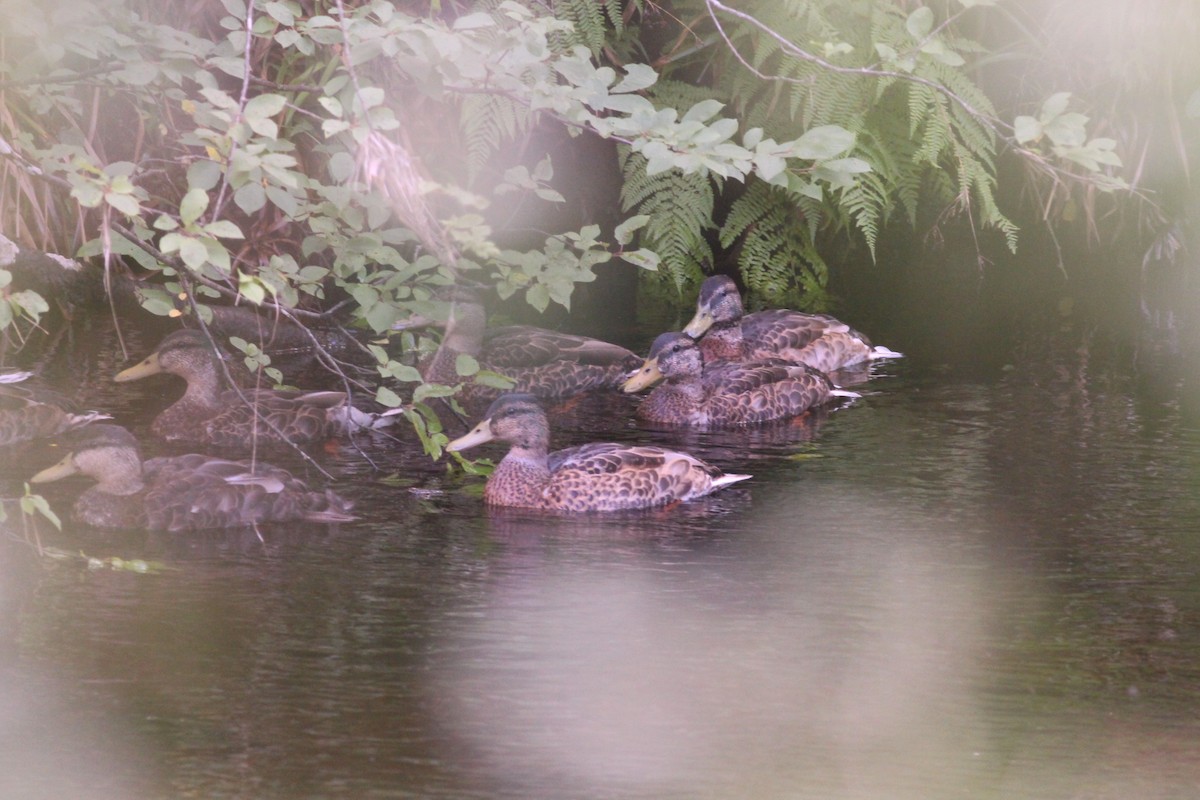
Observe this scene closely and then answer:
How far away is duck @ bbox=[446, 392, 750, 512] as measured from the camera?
5.67 m

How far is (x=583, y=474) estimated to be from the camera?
5.74m

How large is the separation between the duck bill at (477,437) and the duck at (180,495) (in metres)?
0.80

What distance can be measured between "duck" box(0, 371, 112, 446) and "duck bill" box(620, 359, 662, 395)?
2489 millimetres

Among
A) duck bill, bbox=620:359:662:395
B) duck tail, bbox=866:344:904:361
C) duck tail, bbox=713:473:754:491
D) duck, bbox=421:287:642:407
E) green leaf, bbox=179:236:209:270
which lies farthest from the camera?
duck tail, bbox=866:344:904:361

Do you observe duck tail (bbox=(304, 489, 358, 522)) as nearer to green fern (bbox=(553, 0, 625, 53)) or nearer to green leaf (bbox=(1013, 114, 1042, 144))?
green leaf (bbox=(1013, 114, 1042, 144))

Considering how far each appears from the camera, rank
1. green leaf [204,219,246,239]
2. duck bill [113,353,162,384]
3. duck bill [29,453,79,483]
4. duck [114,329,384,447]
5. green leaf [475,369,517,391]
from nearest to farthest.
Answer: green leaf [204,219,246,239] < green leaf [475,369,517,391] < duck bill [29,453,79,483] < duck [114,329,384,447] < duck bill [113,353,162,384]

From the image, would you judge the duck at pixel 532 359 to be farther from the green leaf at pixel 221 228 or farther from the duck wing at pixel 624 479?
the green leaf at pixel 221 228

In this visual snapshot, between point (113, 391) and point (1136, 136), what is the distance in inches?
221

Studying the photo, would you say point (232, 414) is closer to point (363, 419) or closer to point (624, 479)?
point (363, 419)

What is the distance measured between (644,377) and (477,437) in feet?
5.16

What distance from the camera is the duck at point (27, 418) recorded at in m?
6.07

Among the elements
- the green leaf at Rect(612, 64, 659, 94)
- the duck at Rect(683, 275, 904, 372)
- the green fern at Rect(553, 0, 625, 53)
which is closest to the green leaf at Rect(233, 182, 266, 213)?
the green leaf at Rect(612, 64, 659, 94)

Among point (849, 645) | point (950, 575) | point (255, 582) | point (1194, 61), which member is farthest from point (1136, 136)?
point (255, 582)

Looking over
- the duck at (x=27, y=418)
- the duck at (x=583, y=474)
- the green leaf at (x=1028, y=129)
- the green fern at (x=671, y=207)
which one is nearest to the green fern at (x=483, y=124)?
the green fern at (x=671, y=207)
